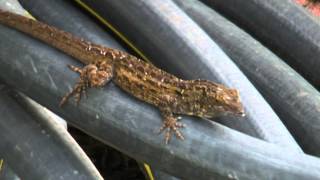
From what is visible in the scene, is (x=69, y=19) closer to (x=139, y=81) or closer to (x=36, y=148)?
(x=139, y=81)

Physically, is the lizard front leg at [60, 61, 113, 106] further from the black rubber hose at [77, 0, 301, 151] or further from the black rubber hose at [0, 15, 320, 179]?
the black rubber hose at [77, 0, 301, 151]

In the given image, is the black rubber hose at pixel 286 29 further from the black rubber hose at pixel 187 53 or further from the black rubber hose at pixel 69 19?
the black rubber hose at pixel 69 19

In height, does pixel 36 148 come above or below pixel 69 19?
below

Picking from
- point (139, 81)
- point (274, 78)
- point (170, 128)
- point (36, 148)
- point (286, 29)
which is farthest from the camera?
point (286, 29)

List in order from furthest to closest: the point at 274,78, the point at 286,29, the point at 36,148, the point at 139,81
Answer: the point at 286,29 < the point at 274,78 < the point at 139,81 < the point at 36,148

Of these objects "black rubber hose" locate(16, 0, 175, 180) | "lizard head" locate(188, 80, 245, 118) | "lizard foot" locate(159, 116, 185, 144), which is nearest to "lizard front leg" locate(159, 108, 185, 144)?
"lizard foot" locate(159, 116, 185, 144)

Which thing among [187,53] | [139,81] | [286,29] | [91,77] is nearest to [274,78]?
[286,29]

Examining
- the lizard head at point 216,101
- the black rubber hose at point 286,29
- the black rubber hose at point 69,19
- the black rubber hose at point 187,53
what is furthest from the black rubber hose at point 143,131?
the black rubber hose at point 286,29

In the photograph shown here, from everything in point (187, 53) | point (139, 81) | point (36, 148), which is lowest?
point (36, 148)
